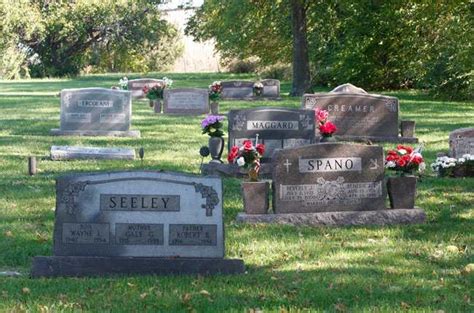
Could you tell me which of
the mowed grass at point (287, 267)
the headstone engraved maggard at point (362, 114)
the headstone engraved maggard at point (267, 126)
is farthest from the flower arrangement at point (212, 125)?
the headstone engraved maggard at point (362, 114)

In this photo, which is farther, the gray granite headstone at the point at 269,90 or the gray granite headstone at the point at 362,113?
the gray granite headstone at the point at 269,90

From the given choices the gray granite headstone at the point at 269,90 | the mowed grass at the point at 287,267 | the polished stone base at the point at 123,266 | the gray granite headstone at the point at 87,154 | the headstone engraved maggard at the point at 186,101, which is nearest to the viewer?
the mowed grass at the point at 287,267

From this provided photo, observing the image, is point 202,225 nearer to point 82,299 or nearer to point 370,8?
point 82,299

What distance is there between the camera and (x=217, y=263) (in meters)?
8.47

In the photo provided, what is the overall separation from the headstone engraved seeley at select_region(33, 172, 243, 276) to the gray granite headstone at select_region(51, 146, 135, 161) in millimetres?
8060

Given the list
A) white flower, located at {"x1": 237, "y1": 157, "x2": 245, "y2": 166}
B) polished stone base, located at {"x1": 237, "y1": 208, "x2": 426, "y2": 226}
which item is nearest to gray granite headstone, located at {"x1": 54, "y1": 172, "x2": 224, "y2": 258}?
polished stone base, located at {"x1": 237, "y1": 208, "x2": 426, "y2": 226}

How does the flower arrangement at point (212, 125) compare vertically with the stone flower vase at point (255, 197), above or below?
above

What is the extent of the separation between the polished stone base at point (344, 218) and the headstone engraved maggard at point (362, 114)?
33.8 feet

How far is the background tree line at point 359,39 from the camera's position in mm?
39188

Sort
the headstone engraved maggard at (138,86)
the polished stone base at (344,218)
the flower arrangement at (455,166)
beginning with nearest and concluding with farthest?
the polished stone base at (344,218) → the flower arrangement at (455,166) → the headstone engraved maggard at (138,86)

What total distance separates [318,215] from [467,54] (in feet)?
73.4

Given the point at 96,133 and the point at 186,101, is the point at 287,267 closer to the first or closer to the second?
the point at 96,133

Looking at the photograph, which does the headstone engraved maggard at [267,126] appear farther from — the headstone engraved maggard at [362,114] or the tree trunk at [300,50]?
the tree trunk at [300,50]

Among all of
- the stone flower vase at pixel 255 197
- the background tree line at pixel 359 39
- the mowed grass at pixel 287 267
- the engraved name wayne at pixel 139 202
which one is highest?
the background tree line at pixel 359 39
